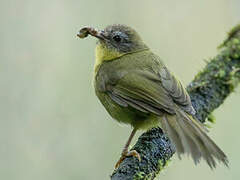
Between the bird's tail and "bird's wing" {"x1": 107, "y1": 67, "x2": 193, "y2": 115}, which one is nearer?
the bird's tail

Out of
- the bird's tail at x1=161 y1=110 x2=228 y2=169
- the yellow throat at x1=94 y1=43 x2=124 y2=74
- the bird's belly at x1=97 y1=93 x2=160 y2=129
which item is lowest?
the bird's tail at x1=161 y1=110 x2=228 y2=169

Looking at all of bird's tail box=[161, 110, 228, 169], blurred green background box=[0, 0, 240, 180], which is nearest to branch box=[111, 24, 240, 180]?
bird's tail box=[161, 110, 228, 169]

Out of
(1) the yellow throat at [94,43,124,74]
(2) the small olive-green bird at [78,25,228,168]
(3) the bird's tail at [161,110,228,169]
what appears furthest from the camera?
(1) the yellow throat at [94,43,124,74]

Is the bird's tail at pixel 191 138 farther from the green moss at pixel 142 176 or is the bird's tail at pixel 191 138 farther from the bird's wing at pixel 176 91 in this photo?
the green moss at pixel 142 176

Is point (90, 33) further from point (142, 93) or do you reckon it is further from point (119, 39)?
point (142, 93)

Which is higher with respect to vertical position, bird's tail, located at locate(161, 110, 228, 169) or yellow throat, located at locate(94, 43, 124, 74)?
yellow throat, located at locate(94, 43, 124, 74)

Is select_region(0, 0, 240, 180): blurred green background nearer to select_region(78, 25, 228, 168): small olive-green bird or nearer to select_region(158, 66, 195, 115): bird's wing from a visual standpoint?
select_region(78, 25, 228, 168): small olive-green bird

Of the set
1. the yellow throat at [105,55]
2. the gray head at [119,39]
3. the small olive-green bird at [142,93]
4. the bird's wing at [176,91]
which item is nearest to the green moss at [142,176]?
the small olive-green bird at [142,93]
